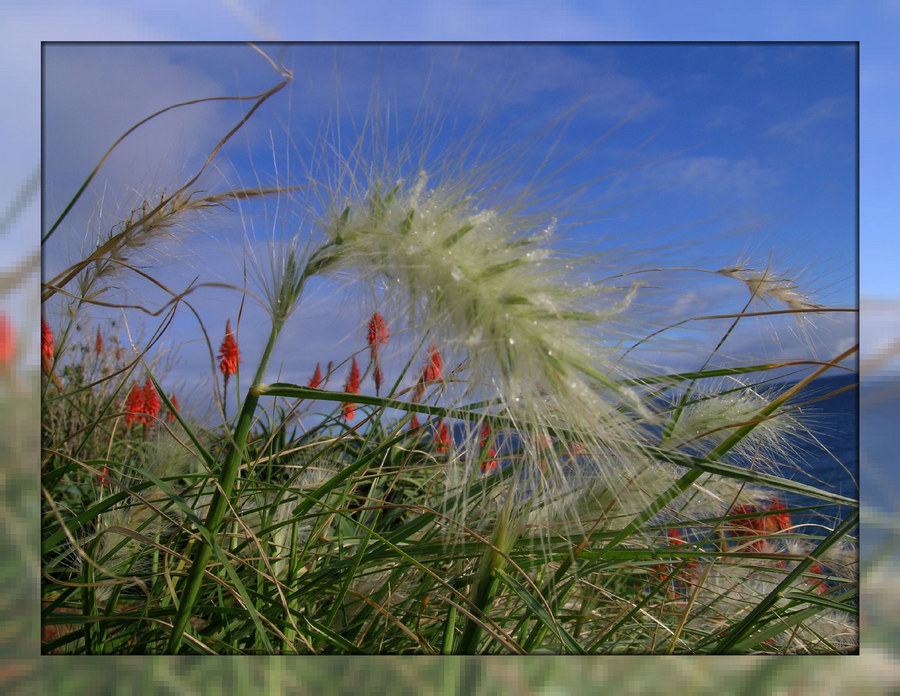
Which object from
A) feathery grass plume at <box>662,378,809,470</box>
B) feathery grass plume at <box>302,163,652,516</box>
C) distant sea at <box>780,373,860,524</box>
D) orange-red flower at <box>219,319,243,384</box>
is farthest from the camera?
orange-red flower at <box>219,319,243,384</box>

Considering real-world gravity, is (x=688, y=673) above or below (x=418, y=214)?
below

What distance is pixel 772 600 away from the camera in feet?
2.66

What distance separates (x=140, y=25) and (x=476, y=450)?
0.95m

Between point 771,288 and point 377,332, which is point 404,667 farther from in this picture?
point 771,288

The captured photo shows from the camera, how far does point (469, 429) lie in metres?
0.78

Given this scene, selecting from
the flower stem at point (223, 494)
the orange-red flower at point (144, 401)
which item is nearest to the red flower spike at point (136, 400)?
the orange-red flower at point (144, 401)

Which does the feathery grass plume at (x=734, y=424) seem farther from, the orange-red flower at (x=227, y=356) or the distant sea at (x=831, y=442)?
the orange-red flower at (x=227, y=356)

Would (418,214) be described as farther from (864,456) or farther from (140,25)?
(864,456)

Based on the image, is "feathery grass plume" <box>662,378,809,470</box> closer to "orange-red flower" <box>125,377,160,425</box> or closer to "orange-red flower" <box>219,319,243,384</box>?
"orange-red flower" <box>219,319,243,384</box>

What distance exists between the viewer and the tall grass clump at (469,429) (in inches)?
28.1

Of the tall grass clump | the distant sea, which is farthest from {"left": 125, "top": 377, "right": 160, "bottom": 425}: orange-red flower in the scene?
the distant sea

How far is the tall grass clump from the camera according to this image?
0.71 meters

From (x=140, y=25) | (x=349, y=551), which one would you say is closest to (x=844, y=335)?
(x=349, y=551)

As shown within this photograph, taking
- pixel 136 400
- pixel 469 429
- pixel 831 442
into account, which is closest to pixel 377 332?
pixel 469 429
